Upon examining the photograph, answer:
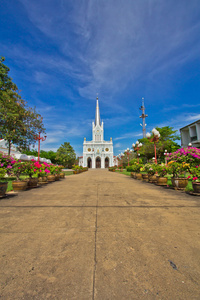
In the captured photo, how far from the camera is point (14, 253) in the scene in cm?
204

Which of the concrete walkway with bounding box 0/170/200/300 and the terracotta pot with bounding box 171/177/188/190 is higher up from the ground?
the terracotta pot with bounding box 171/177/188/190

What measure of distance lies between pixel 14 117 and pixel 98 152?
52.2m

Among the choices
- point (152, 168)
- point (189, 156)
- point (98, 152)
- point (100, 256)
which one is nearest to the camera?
point (100, 256)

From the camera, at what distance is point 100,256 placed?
1.95 m

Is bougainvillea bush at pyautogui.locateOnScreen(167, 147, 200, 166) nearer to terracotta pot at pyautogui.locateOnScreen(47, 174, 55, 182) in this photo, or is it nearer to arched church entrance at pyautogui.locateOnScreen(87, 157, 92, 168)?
terracotta pot at pyautogui.locateOnScreen(47, 174, 55, 182)

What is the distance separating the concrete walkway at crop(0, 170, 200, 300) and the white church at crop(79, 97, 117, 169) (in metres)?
60.7

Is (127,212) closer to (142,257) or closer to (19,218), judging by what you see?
(142,257)

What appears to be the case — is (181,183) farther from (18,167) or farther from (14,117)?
(14,117)

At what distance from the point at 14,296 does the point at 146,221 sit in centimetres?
261

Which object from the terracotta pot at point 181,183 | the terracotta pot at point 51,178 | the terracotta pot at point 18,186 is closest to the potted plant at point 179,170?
the terracotta pot at point 181,183

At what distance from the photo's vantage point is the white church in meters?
64.5

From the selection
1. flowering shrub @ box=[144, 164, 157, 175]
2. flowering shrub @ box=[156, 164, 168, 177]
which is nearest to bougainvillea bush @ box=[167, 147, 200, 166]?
flowering shrub @ box=[156, 164, 168, 177]

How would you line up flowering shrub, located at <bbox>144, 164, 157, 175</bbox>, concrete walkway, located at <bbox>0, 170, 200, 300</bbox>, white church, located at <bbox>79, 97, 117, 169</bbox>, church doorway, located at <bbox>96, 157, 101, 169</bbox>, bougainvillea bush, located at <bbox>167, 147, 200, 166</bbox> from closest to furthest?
concrete walkway, located at <bbox>0, 170, 200, 300</bbox> → bougainvillea bush, located at <bbox>167, 147, 200, 166</bbox> → flowering shrub, located at <bbox>144, 164, 157, 175</bbox> → white church, located at <bbox>79, 97, 117, 169</bbox> → church doorway, located at <bbox>96, 157, 101, 169</bbox>

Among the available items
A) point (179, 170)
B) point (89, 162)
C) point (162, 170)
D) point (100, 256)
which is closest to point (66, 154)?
point (89, 162)
